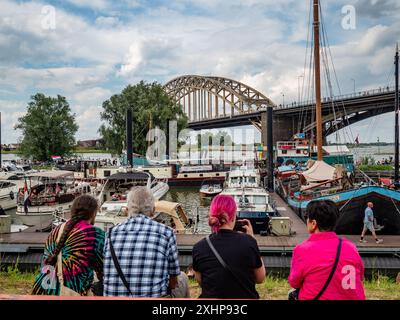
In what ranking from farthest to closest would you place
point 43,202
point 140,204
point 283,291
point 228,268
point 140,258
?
1. point 43,202
2. point 283,291
3. point 140,204
4. point 140,258
5. point 228,268

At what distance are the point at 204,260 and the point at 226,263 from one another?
193mm

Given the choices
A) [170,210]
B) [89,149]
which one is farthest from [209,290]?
[89,149]

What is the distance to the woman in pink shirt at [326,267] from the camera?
295 centimetres

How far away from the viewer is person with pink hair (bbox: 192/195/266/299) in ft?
10.3

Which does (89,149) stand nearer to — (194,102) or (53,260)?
(194,102)

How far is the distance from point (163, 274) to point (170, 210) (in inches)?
422

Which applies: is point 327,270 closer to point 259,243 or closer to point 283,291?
point 283,291

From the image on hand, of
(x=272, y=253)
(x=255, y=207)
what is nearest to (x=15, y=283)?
(x=272, y=253)

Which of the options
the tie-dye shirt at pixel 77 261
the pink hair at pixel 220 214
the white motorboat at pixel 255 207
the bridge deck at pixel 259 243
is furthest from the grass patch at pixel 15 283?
the white motorboat at pixel 255 207

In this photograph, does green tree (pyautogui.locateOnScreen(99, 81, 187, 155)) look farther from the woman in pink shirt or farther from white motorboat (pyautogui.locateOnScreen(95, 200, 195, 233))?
the woman in pink shirt

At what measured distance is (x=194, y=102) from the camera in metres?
125

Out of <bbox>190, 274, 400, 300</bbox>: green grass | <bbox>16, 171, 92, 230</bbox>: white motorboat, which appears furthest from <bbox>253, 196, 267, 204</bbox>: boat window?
<bbox>190, 274, 400, 300</bbox>: green grass

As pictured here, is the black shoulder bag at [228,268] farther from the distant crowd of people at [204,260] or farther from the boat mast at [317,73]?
the boat mast at [317,73]

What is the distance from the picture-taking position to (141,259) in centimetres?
323
